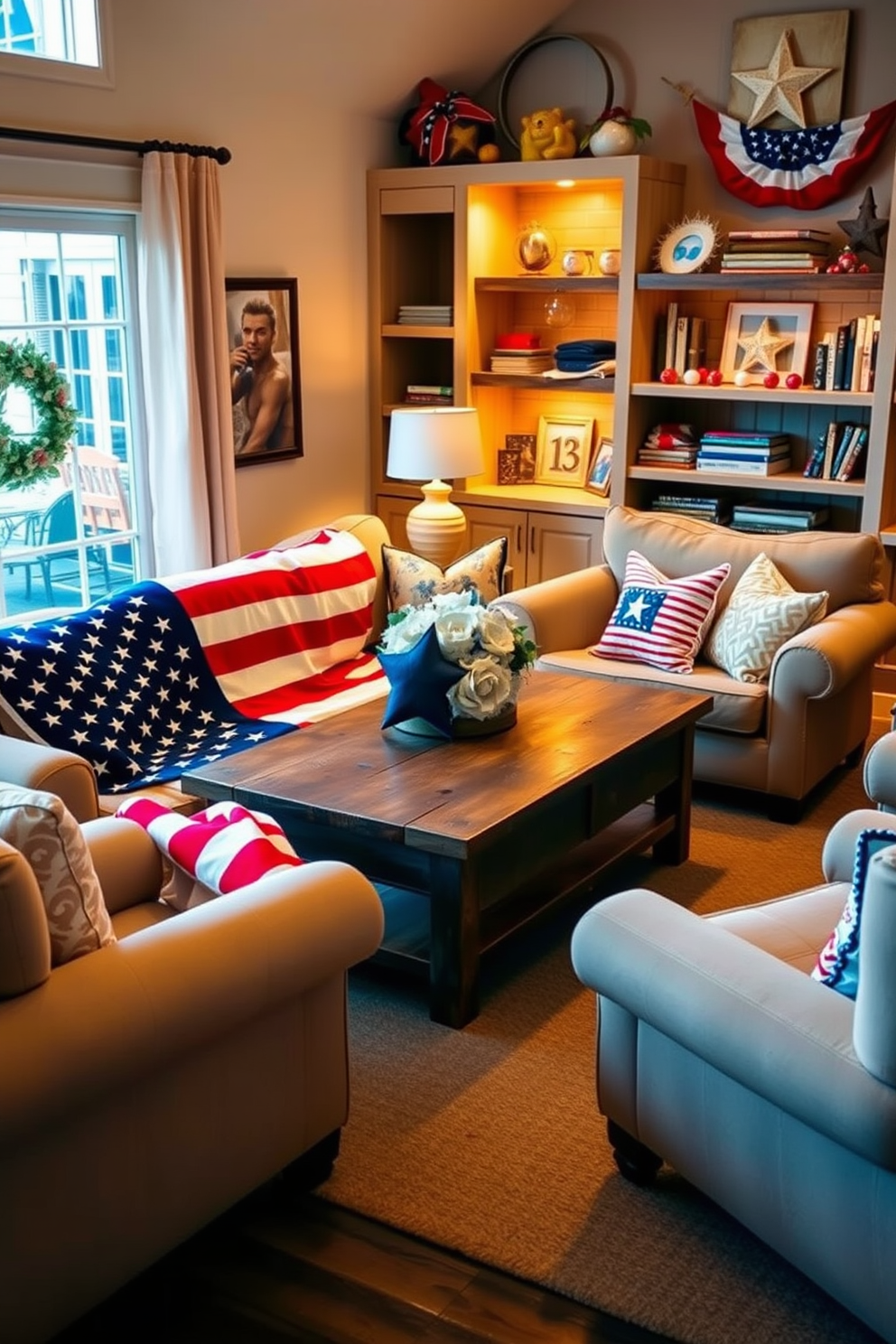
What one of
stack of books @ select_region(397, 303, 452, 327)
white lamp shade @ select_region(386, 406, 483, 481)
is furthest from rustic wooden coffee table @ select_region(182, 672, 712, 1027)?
stack of books @ select_region(397, 303, 452, 327)

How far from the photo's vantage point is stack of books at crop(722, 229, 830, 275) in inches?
203

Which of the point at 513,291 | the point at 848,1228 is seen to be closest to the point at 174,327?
the point at 513,291

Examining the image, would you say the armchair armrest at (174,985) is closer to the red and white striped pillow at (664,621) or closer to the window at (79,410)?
the red and white striped pillow at (664,621)

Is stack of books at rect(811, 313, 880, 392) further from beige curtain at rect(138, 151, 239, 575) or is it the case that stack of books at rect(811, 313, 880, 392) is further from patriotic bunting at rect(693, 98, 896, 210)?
beige curtain at rect(138, 151, 239, 575)

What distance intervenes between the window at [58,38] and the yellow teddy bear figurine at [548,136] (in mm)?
1880

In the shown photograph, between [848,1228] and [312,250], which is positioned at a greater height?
[312,250]

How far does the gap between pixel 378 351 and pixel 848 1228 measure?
4.71 metres

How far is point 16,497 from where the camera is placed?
14.9 ft

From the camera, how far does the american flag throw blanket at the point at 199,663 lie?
3738 mm

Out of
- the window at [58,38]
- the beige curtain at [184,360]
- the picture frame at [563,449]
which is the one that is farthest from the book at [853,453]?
the window at [58,38]

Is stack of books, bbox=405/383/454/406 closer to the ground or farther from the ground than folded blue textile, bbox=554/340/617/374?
closer to the ground

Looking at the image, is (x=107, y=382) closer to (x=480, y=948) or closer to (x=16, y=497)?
(x=16, y=497)

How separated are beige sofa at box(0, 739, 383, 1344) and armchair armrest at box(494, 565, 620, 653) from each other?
7.55 feet

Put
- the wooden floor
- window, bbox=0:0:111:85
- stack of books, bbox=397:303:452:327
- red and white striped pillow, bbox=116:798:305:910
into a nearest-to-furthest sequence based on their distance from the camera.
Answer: the wooden floor → red and white striped pillow, bbox=116:798:305:910 → window, bbox=0:0:111:85 → stack of books, bbox=397:303:452:327
